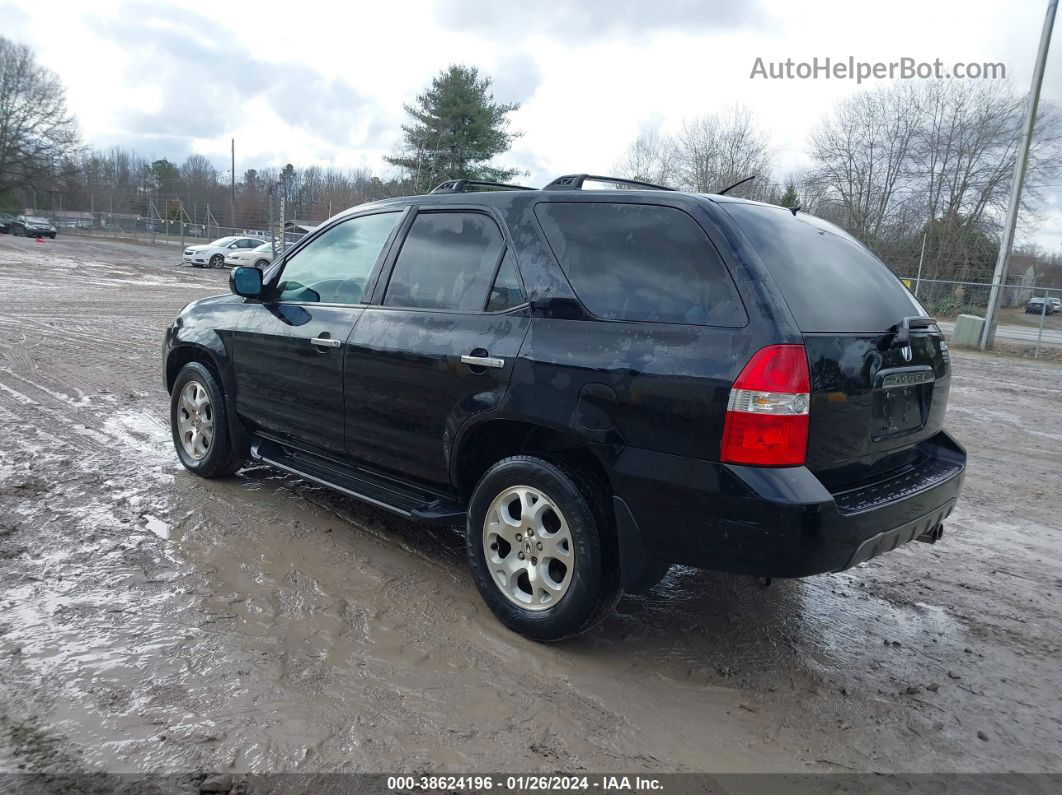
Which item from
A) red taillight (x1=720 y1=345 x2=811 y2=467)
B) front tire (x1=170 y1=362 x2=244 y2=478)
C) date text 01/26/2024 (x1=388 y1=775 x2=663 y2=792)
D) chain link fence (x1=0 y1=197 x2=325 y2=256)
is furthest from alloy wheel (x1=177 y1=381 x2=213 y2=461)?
chain link fence (x1=0 y1=197 x2=325 y2=256)

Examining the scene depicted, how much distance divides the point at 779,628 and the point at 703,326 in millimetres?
1601

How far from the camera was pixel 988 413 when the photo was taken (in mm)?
9289

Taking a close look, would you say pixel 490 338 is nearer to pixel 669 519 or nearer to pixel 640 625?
pixel 669 519

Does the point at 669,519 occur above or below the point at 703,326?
below

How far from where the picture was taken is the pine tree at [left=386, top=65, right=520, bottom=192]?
3394 cm

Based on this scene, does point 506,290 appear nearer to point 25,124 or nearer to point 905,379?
point 905,379

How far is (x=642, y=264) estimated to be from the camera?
3.05 metres

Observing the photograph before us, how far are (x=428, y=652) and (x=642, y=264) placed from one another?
1797 millimetres

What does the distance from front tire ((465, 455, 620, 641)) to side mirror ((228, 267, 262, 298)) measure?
2131 millimetres

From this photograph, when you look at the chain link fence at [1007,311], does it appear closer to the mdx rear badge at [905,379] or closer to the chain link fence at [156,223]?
the mdx rear badge at [905,379]

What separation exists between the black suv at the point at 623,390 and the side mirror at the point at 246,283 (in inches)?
25.0

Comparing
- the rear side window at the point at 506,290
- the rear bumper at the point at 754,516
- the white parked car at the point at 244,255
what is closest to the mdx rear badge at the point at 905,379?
the rear bumper at the point at 754,516

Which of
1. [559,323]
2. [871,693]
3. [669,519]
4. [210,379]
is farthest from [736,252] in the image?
[210,379]

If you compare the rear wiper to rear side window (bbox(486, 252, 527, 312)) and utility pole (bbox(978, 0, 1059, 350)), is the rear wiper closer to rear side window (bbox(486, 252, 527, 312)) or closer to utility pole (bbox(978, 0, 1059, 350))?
rear side window (bbox(486, 252, 527, 312))
